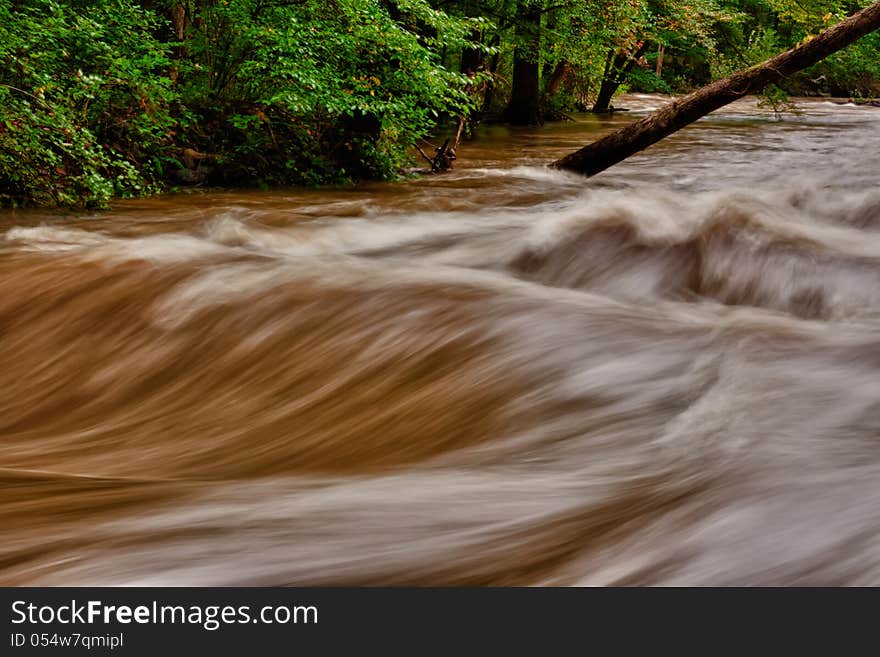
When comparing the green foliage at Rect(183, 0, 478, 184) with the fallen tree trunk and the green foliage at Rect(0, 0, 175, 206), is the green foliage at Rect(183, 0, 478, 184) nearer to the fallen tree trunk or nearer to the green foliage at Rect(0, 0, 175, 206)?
the green foliage at Rect(0, 0, 175, 206)

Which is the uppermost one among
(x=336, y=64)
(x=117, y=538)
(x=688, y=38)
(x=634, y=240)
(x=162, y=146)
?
(x=688, y=38)

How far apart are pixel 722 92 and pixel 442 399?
5.95 m

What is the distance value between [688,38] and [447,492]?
17797 mm

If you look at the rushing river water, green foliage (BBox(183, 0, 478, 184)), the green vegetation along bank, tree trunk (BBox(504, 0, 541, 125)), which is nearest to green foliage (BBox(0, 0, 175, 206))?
the green vegetation along bank

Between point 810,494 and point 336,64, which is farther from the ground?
point 336,64

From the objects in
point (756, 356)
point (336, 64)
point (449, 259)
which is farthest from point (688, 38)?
point (756, 356)

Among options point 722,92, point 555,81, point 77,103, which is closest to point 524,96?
point 555,81

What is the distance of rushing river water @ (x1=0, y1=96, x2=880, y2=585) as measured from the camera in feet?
7.50

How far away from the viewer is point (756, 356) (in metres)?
3.58

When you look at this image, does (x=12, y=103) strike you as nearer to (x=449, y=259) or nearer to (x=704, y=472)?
(x=449, y=259)

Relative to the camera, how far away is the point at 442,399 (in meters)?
3.34

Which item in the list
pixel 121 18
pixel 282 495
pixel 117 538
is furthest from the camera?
pixel 121 18

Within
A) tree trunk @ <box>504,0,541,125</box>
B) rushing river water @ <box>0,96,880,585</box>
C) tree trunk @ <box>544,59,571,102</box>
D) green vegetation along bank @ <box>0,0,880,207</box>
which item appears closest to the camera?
rushing river water @ <box>0,96,880,585</box>

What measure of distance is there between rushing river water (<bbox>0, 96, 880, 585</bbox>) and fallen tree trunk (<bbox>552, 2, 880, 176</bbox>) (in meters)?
1.92
